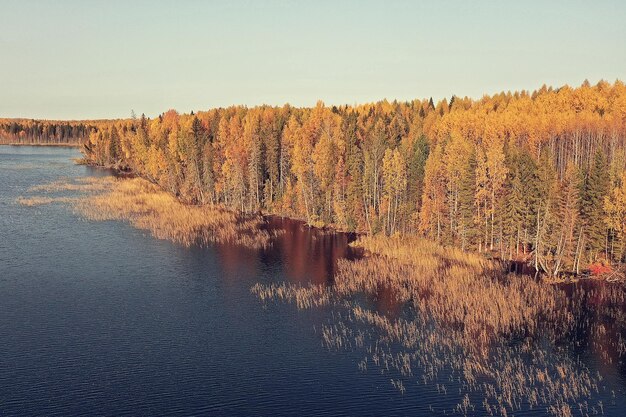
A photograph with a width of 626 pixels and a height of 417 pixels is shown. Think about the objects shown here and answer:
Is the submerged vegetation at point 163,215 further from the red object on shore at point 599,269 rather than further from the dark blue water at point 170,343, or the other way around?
the red object on shore at point 599,269

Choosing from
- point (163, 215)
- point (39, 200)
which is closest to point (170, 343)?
point (163, 215)

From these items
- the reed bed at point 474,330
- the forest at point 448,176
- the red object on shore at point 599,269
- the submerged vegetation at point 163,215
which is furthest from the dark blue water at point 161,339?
the red object on shore at point 599,269

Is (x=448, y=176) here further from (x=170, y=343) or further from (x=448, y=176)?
(x=170, y=343)

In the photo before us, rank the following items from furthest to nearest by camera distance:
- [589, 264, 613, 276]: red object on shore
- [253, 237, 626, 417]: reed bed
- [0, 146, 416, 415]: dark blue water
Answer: [589, 264, 613, 276]: red object on shore → [253, 237, 626, 417]: reed bed → [0, 146, 416, 415]: dark blue water

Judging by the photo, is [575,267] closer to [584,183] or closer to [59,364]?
[584,183]

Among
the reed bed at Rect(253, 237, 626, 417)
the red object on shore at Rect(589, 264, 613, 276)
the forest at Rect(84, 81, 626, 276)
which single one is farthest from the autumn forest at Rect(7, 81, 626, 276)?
the reed bed at Rect(253, 237, 626, 417)

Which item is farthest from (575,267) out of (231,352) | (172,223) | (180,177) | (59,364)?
(180,177)

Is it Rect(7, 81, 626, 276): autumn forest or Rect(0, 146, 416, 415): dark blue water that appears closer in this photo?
Rect(0, 146, 416, 415): dark blue water

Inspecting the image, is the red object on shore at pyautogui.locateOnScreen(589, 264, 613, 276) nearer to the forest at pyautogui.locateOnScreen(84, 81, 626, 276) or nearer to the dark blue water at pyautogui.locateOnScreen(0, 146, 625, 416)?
the forest at pyautogui.locateOnScreen(84, 81, 626, 276)
